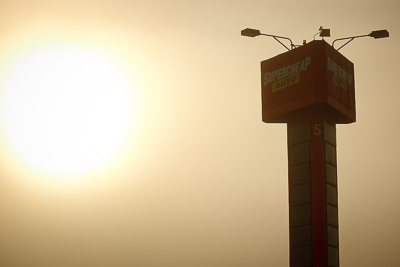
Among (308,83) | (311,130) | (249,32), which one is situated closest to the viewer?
(249,32)

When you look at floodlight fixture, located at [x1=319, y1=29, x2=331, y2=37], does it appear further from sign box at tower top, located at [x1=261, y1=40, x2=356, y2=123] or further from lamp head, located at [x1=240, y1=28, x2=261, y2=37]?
lamp head, located at [x1=240, y1=28, x2=261, y2=37]

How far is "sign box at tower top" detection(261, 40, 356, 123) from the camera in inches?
1704

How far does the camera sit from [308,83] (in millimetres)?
43594

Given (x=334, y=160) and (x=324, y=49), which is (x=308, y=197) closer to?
(x=334, y=160)

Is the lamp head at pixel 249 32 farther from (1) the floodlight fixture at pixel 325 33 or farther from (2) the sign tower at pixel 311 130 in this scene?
(1) the floodlight fixture at pixel 325 33

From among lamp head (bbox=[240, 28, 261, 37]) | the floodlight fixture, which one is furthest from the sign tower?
lamp head (bbox=[240, 28, 261, 37])

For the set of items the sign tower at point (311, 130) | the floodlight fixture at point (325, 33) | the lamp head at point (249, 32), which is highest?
the floodlight fixture at point (325, 33)

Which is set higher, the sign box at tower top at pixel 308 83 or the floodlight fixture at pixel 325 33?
the floodlight fixture at pixel 325 33

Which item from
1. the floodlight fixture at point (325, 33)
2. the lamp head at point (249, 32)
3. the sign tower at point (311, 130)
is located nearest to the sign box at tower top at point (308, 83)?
the sign tower at point (311, 130)

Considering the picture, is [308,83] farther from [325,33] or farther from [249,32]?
[249,32]

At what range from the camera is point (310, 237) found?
142 feet

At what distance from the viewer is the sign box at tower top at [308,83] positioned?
142 ft

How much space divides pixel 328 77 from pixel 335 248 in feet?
33.8

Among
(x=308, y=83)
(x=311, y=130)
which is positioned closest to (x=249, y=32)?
(x=308, y=83)
